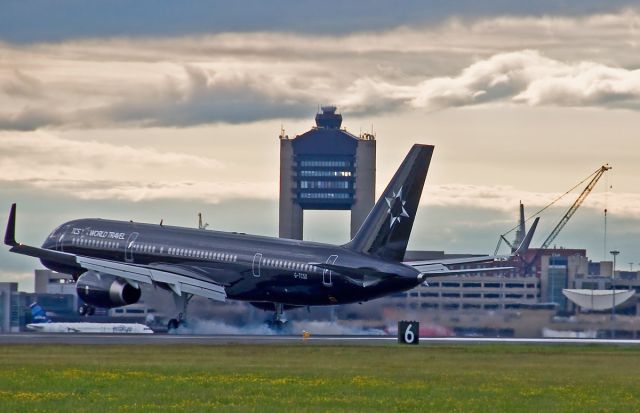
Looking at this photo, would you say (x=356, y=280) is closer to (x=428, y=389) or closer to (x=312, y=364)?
(x=312, y=364)

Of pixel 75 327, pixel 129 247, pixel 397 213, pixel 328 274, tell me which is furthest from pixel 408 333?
pixel 75 327

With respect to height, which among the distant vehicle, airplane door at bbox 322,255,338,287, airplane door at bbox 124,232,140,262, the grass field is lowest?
the grass field

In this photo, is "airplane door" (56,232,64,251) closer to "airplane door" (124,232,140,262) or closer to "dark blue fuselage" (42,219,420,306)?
"dark blue fuselage" (42,219,420,306)

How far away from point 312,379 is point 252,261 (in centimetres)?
4260

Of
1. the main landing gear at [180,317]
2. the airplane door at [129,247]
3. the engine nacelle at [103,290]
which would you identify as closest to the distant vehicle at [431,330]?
the main landing gear at [180,317]

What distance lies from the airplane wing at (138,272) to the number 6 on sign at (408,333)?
1418 centimetres

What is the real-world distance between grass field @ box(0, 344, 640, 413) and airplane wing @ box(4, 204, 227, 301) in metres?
17.0

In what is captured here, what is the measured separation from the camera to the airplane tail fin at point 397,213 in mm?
96062

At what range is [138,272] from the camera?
3932 inches

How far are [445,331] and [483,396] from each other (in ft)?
195

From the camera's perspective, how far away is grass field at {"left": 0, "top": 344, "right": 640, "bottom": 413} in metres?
48.4

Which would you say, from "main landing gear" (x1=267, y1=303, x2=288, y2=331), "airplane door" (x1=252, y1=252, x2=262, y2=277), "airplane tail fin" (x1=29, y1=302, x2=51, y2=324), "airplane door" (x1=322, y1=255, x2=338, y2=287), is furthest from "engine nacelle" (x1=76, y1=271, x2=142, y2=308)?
"airplane tail fin" (x1=29, y1=302, x2=51, y2=324)

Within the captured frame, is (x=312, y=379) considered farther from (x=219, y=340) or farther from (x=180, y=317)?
(x=180, y=317)

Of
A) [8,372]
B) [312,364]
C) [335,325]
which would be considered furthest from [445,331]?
[8,372]
